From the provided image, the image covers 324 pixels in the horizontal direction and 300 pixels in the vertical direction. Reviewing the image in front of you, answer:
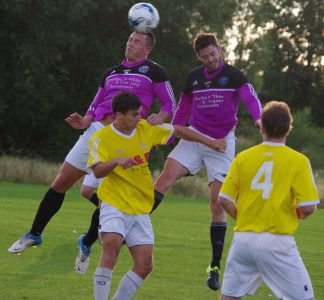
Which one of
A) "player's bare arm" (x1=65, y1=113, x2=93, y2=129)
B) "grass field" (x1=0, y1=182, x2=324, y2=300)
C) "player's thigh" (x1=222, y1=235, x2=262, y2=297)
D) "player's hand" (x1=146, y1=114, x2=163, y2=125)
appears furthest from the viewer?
"grass field" (x1=0, y1=182, x2=324, y2=300)

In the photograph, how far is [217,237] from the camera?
10133 mm

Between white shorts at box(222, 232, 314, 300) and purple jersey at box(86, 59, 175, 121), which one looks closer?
white shorts at box(222, 232, 314, 300)

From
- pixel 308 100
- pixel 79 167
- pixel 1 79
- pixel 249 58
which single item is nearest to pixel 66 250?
pixel 79 167

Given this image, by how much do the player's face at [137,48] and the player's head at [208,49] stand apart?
0.52 metres

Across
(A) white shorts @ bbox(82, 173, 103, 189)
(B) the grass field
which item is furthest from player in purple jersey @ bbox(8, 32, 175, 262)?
(B) the grass field

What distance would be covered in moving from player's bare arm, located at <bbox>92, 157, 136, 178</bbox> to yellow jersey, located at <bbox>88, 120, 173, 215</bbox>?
0.24 ft

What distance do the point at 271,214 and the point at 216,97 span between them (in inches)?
136

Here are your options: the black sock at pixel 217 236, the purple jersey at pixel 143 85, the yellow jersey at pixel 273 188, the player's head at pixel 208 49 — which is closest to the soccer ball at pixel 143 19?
the purple jersey at pixel 143 85

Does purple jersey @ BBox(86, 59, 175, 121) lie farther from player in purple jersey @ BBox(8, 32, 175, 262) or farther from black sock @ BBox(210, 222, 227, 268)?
black sock @ BBox(210, 222, 227, 268)

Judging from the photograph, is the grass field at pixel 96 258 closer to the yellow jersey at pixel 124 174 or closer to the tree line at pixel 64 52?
the yellow jersey at pixel 124 174

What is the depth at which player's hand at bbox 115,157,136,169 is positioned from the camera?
25.8ft

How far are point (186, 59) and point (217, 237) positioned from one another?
100ft

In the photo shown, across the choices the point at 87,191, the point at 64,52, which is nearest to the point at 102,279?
the point at 87,191

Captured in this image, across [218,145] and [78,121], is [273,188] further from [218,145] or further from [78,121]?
[78,121]
